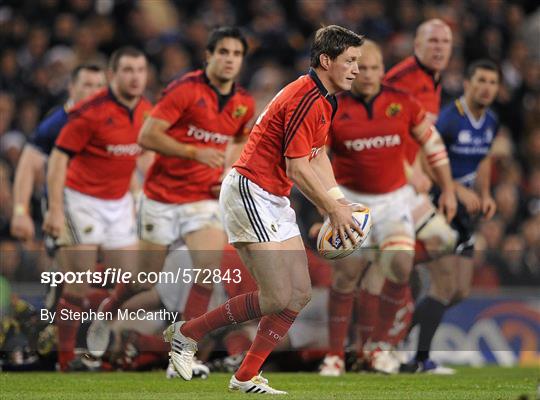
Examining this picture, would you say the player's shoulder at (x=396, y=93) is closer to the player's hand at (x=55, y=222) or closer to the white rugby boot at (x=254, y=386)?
the player's hand at (x=55, y=222)

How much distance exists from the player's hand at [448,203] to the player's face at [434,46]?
1.38m

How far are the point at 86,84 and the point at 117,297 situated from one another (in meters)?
2.52

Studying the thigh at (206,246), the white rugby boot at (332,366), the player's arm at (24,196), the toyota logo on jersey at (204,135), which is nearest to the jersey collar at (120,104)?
the toyota logo on jersey at (204,135)

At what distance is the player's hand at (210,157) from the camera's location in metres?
9.90

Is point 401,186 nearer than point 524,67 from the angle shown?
Yes

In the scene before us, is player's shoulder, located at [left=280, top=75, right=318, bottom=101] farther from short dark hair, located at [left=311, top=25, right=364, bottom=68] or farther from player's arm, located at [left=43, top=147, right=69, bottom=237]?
player's arm, located at [left=43, top=147, right=69, bottom=237]

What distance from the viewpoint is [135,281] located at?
33.1ft

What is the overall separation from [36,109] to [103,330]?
545cm

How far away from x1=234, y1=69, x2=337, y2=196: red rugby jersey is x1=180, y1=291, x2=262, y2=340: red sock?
735mm

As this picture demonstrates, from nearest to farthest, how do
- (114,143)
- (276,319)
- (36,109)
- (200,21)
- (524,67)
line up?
(276,319)
(114,143)
(36,109)
(200,21)
(524,67)

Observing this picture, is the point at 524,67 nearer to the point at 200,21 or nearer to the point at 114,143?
the point at 200,21

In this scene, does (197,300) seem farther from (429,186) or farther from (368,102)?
(429,186)

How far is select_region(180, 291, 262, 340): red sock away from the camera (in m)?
8.14

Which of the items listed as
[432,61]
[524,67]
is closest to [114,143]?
[432,61]
